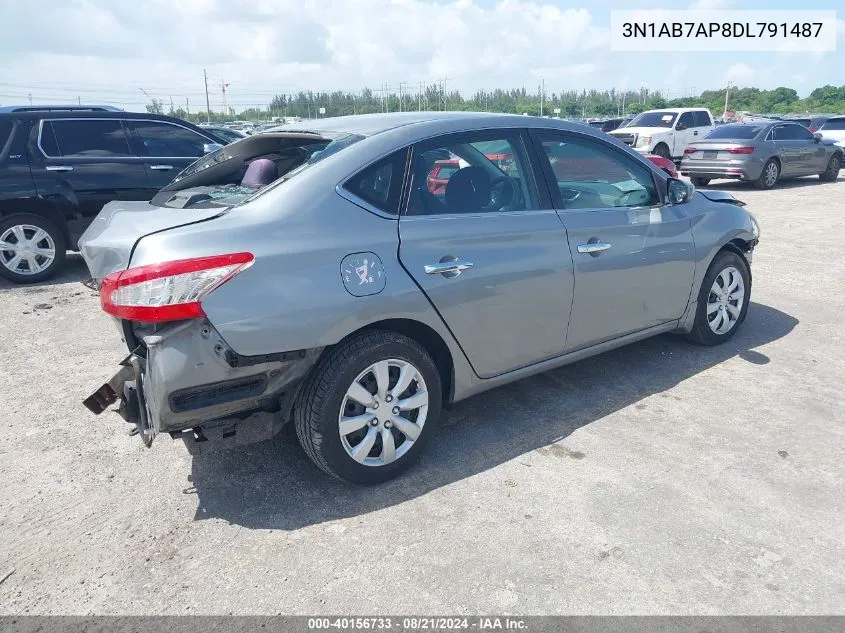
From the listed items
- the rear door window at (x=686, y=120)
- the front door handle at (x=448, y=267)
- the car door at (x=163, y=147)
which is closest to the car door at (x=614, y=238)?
the front door handle at (x=448, y=267)

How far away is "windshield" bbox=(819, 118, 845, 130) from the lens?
2045cm

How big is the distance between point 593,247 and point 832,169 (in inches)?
646

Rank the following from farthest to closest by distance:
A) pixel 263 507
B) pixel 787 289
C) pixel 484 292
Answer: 1. pixel 787 289
2. pixel 484 292
3. pixel 263 507

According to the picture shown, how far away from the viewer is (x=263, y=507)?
3.10 meters

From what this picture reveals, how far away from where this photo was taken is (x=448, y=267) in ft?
10.6

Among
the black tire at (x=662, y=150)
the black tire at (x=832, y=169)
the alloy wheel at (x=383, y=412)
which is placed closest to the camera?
the alloy wheel at (x=383, y=412)

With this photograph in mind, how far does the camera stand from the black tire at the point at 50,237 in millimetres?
6918

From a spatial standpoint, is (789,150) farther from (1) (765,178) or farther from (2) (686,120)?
(2) (686,120)

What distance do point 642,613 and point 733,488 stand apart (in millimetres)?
1047

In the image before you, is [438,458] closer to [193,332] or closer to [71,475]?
[193,332]

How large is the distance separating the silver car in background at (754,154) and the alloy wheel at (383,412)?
44.6 ft

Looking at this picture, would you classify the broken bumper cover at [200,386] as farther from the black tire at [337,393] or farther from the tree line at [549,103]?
the tree line at [549,103]

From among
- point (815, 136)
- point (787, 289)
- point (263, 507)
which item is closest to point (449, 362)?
point (263, 507)

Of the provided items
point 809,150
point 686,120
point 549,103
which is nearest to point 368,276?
point 809,150
